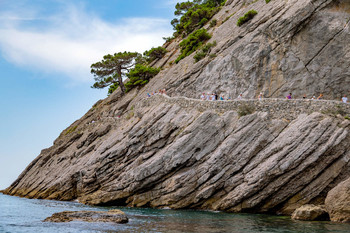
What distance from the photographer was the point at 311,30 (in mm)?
39719

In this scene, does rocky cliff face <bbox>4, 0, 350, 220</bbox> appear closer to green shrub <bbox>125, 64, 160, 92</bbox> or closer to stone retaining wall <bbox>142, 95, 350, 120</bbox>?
stone retaining wall <bbox>142, 95, 350, 120</bbox>

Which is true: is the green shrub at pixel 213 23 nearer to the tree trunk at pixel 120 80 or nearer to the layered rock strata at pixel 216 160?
the tree trunk at pixel 120 80

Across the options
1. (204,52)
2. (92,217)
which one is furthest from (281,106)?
(204,52)

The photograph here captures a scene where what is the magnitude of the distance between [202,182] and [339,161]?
445 inches

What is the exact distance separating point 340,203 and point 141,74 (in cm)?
4294

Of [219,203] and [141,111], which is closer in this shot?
[219,203]

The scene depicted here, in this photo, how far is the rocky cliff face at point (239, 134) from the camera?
27719 millimetres

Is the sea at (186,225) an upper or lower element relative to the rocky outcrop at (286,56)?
lower

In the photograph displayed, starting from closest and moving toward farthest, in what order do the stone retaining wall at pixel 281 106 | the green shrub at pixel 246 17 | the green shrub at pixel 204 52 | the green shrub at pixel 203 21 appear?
the stone retaining wall at pixel 281 106
the green shrub at pixel 246 17
the green shrub at pixel 204 52
the green shrub at pixel 203 21

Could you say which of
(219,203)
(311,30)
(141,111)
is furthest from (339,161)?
(141,111)

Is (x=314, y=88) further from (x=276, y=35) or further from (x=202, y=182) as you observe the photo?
(x=202, y=182)

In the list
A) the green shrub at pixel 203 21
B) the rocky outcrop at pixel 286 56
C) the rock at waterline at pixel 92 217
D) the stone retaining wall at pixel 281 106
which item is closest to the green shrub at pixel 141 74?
the green shrub at pixel 203 21

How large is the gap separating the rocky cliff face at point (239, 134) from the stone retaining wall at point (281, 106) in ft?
0.30

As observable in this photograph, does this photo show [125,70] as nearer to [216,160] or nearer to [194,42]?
[194,42]
